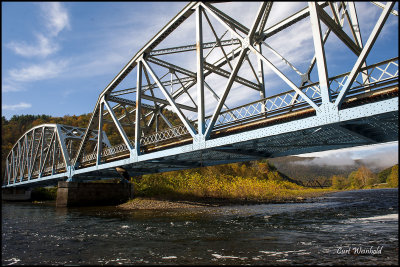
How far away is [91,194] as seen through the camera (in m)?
35.5

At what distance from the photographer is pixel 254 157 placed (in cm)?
2227

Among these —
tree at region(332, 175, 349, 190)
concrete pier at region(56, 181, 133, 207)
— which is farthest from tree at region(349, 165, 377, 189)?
concrete pier at region(56, 181, 133, 207)

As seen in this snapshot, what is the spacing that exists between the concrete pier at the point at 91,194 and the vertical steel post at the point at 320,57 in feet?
106

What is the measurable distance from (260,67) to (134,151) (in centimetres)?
1477

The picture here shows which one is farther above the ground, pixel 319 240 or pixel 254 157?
pixel 254 157

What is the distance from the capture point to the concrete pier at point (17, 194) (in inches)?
2460

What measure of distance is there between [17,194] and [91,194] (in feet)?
139

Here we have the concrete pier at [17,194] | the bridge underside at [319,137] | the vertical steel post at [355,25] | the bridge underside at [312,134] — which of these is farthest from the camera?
the concrete pier at [17,194]

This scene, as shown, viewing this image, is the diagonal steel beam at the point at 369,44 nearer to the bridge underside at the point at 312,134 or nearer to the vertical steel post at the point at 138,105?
the bridge underside at the point at 312,134

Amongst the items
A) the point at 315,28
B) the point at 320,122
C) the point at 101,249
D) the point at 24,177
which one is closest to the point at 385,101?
the point at 320,122

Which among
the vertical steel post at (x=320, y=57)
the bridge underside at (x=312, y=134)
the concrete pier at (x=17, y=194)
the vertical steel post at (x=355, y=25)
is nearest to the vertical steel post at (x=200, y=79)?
the bridge underside at (x=312, y=134)

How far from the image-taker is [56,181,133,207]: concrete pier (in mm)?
34062

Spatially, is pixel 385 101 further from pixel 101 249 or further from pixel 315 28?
pixel 101 249

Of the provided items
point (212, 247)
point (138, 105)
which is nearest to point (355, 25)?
point (212, 247)
